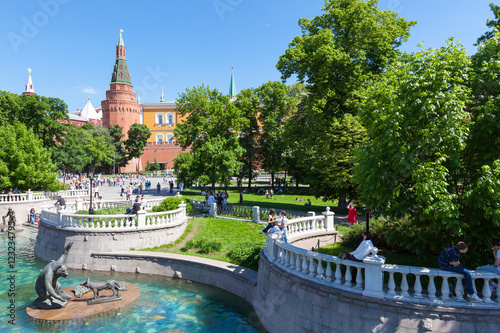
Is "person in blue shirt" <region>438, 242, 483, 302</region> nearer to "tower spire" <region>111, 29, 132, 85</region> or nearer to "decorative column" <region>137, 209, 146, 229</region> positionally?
"decorative column" <region>137, 209, 146, 229</region>

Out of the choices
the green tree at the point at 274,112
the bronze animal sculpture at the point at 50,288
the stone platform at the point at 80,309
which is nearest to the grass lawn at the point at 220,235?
the stone platform at the point at 80,309

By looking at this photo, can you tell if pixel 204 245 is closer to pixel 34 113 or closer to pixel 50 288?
pixel 50 288

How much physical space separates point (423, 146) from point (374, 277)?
3404mm

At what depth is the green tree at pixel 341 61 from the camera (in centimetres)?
2009

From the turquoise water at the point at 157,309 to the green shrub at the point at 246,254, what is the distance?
4.40 ft

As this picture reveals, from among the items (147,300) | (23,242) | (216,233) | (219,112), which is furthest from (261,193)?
(147,300)

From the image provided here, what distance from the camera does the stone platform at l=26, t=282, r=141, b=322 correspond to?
10.1m

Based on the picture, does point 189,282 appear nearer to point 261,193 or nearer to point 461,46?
point 461,46

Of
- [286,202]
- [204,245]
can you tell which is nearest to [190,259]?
[204,245]

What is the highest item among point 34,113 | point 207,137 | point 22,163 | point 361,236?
point 34,113

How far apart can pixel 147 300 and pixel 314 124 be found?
14.2 metres

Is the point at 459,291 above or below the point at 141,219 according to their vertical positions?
below

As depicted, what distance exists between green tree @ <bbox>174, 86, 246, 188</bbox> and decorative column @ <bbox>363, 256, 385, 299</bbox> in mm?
19264

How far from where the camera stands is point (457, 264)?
6.80 m
